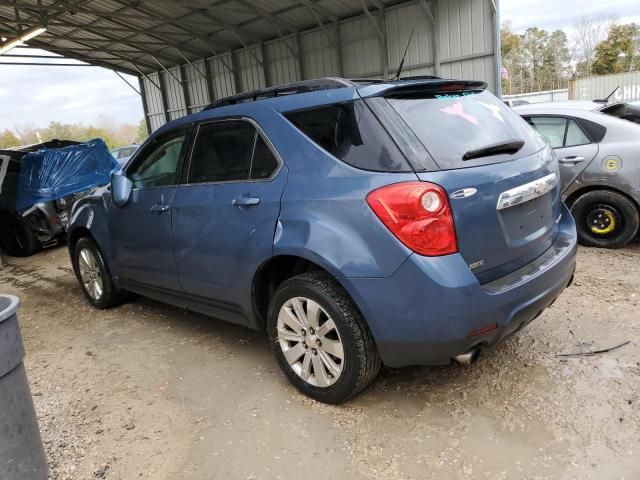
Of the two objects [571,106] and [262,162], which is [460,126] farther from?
[571,106]

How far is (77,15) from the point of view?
17344 millimetres

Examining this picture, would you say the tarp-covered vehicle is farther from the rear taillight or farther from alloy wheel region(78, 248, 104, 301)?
the rear taillight

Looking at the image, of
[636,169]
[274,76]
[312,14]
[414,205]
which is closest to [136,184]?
[414,205]

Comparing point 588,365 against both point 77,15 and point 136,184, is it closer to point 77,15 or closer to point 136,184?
point 136,184

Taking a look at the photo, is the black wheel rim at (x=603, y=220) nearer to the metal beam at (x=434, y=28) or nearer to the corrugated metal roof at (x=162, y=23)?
the metal beam at (x=434, y=28)

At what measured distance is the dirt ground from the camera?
2.34 meters

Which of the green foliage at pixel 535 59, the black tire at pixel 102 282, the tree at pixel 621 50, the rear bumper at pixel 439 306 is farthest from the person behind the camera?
the green foliage at pixel 535 59

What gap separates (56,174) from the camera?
7688mm

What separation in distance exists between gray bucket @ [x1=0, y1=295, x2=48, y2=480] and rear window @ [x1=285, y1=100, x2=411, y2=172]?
161cm

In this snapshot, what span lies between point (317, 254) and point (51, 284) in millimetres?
→ 4884

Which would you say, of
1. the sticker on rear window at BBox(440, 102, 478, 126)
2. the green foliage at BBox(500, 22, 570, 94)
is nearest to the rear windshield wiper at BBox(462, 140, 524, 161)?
the sticker on rear window at BBox(440, 102, 478, 126)

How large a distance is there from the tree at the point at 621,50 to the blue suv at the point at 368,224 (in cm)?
4782

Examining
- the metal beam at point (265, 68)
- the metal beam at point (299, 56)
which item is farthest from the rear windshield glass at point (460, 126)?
the metal beam at point (265, 68)

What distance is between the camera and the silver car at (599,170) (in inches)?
195
